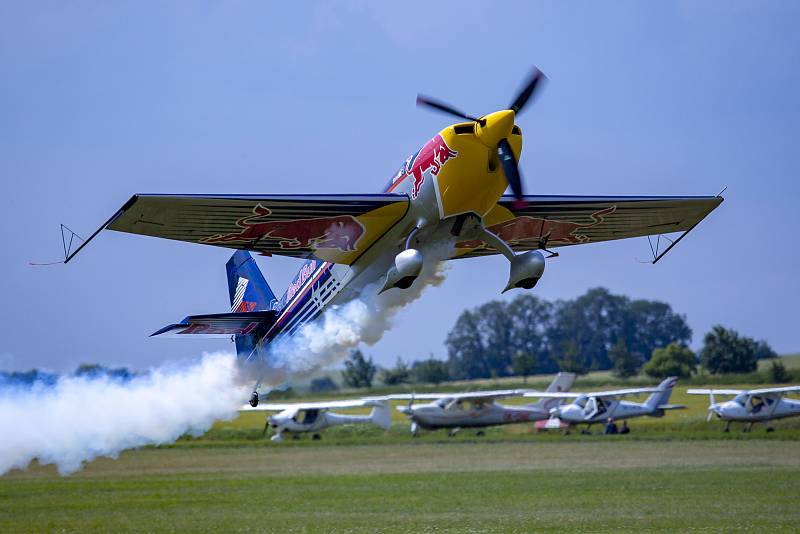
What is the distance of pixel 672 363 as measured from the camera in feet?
383

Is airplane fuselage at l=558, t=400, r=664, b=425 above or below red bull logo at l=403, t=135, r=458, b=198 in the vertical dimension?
below

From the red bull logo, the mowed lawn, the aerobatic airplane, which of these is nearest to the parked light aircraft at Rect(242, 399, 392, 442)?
the mowed lawn

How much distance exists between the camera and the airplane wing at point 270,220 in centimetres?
1883

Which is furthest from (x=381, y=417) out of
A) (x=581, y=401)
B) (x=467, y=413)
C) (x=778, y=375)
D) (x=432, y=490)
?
(x=778, y=375)

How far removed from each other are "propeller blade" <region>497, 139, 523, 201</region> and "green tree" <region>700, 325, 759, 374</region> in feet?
360

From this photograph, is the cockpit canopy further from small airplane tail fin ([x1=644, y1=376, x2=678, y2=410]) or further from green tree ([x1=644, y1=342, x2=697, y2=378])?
green tree ([x1=644, y1=342, x2=697, y2=378])

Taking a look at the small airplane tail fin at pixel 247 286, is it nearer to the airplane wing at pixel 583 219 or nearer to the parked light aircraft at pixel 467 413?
the airplane wing at pixel 583 219

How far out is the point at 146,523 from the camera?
112 feet

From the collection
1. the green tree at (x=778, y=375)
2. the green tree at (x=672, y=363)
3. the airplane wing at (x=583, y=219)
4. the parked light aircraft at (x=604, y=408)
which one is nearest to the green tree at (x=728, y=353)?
the green tree at (x=672, y=363)

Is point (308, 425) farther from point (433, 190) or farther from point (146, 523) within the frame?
point (433, 190)

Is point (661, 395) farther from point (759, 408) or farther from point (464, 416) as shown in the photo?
point (464, 416)

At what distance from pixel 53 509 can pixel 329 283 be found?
848 inches

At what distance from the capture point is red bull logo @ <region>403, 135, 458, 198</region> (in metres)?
18.6

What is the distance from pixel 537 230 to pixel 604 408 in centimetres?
5105
